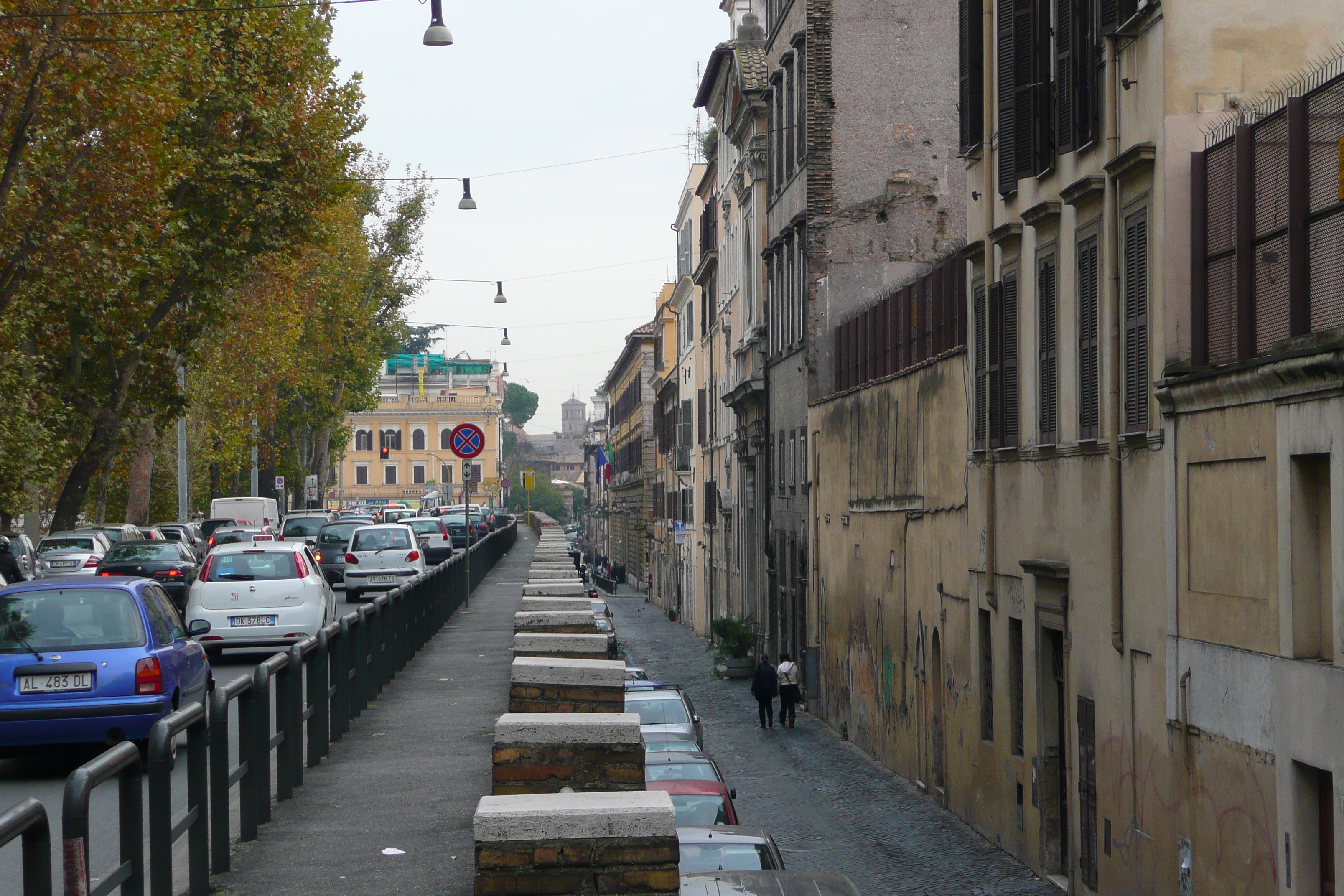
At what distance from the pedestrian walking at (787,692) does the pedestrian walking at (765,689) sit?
113 millimetres

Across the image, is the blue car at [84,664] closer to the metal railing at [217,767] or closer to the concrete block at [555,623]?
the metal railing at [217,767]

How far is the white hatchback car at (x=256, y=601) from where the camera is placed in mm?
20828

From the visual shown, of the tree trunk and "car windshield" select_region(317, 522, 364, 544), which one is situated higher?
the tree trunk

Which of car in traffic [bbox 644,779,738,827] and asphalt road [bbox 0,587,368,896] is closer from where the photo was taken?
asphalt road [bbox 0,587,368,896]

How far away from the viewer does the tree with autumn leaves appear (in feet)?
79.5

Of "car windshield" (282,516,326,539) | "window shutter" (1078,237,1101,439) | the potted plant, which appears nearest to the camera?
"window shutter" (1078,237,1101,439)

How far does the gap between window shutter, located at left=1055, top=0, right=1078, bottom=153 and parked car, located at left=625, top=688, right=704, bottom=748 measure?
7298 mm

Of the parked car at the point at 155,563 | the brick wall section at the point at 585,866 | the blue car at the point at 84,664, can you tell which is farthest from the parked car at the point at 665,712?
the parked car at the point at 155,563

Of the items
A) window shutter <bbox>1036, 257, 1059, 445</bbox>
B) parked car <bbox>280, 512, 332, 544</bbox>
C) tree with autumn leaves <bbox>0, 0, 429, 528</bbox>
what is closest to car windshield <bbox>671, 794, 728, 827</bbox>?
window shutter <bbox>1036, 257, 1059, 445</bbox>

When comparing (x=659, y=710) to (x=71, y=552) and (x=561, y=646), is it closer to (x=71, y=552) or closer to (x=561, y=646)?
(x=561, y=646)

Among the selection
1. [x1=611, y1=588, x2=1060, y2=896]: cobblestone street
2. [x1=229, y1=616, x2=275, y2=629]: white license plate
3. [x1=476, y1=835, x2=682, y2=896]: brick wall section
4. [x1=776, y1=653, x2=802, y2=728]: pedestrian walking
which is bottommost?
[x1=611, y1=588, x2=1060, y2=896]: cobblestone street

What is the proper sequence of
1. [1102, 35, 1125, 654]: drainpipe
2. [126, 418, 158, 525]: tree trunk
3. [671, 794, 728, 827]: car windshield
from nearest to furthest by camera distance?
[671, 794, 728, 827]: car windshield, [1102, 35, 1125, 654]: drainpipe, [126, 418, 158, 525]: tree trunk

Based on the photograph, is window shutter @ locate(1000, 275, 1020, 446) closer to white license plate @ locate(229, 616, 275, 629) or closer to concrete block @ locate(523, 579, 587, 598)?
concrete block @ locate(523, 579, 587, 598)

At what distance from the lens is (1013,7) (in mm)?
18984
